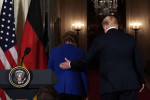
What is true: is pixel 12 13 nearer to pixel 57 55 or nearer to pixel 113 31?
pixel 57 55

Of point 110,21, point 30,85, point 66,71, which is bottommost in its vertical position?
point 66,71

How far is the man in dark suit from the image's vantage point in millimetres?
3799

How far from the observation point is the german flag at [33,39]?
17.1 feet

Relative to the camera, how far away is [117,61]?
379 cm

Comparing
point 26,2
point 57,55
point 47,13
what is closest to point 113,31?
point 57,55

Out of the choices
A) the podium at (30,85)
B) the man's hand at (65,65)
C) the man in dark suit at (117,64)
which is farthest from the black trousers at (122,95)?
the podium at (30,85)

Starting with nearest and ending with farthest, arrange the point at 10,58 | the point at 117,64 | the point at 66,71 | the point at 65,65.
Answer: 1. the point at 117,64
2. the point at 65,65
3. the point at 66,71
4. the point at 10,58

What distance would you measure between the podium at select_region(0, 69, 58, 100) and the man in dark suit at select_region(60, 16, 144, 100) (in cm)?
160

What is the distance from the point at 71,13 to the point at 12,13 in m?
11.3

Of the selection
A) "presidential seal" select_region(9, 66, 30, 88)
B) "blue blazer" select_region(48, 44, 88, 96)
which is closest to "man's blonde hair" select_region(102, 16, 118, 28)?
"blue blazer" select_region(48, 44, 88, 96)

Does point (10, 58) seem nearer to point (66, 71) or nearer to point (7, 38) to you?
point (7, 38)

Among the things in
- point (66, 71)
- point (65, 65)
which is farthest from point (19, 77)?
point (66, 71)

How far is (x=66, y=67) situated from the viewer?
13.0ft

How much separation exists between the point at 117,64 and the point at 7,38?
81.1 inches
